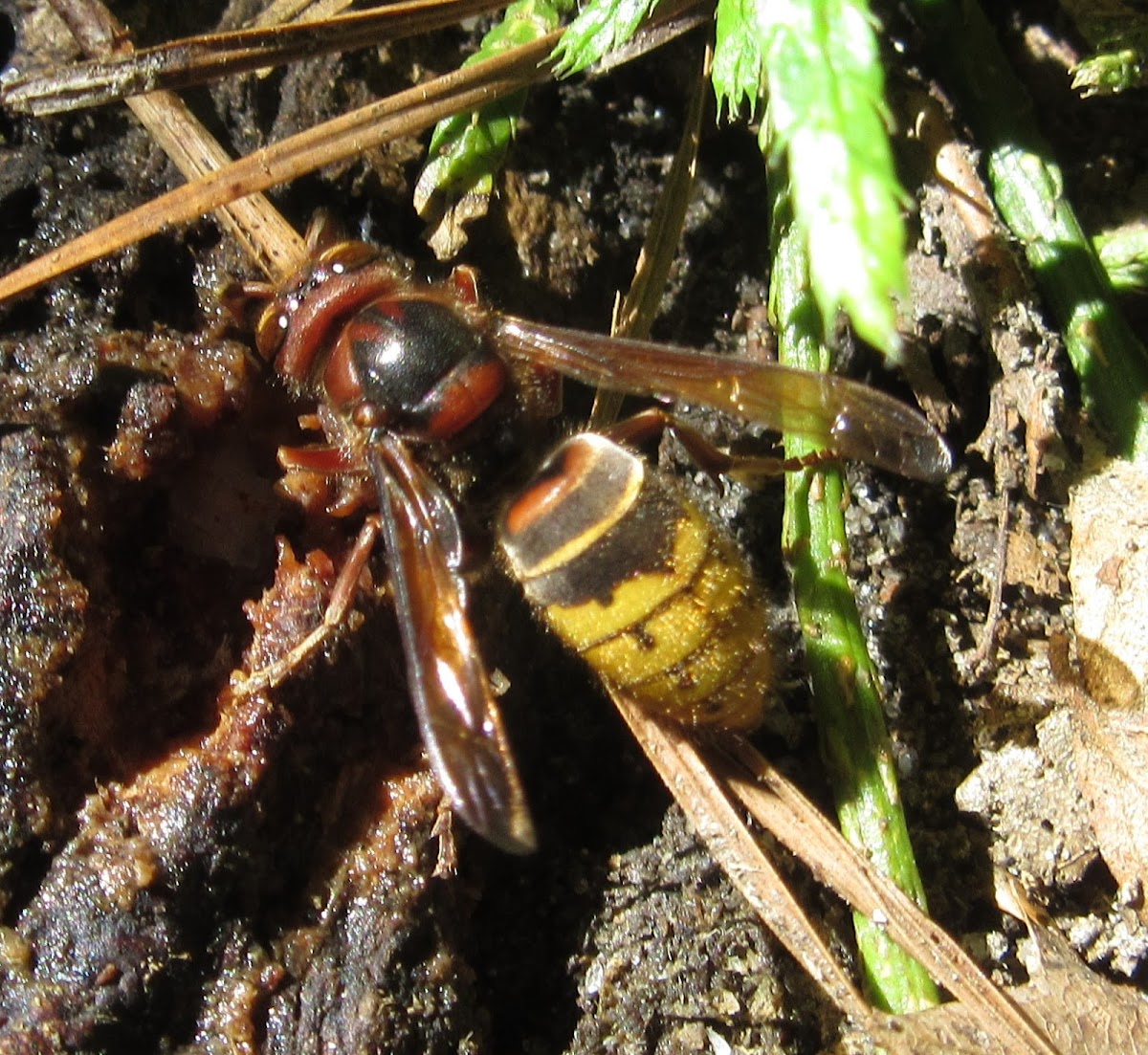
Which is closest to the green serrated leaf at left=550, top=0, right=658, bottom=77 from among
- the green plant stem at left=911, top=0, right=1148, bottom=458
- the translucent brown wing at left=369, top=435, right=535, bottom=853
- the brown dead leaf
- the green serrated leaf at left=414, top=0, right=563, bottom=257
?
the green serrated leaf at left=414, top=0, right=563, bottom=257

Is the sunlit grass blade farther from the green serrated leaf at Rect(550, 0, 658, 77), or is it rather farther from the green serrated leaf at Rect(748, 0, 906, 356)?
the green serrated leaf at Rect(748, 0, 906, 356)

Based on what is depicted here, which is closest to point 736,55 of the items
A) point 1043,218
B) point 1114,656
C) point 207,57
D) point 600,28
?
point 600,28

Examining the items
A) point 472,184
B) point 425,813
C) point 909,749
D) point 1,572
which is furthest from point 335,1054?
point 472,184

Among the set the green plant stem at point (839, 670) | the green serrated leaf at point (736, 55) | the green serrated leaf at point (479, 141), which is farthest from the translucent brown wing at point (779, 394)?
the green serrated leaf at point (736, 55)

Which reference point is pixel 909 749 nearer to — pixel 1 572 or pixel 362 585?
pixel 362 585

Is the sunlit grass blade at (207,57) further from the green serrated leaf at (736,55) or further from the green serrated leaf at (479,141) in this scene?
the green serrated leaf at (736,55)

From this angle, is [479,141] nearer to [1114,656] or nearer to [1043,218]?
[1043,218]
